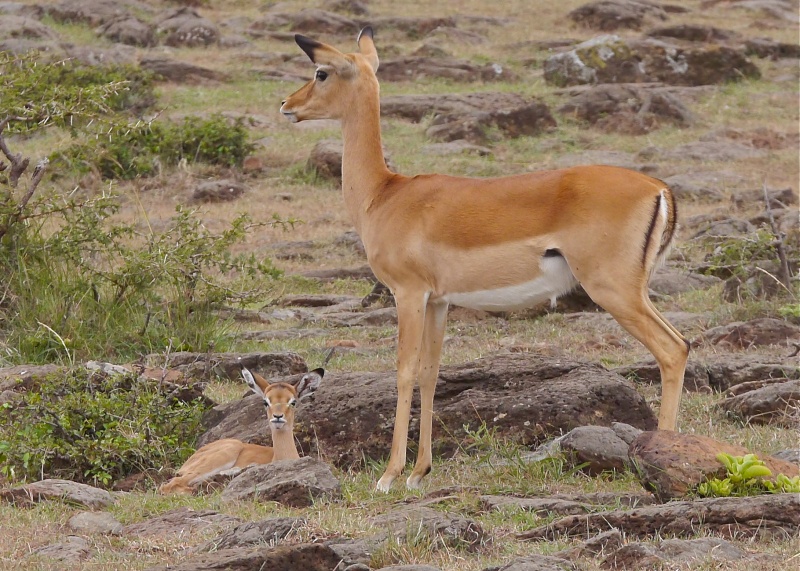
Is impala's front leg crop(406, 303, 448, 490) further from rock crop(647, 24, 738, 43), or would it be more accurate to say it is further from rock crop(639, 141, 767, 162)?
rock crop(647, 24, 738, 43)

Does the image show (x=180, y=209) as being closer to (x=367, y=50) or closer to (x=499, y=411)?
(x=367, y=50)

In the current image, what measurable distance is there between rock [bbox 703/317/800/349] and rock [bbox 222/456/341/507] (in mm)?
4244

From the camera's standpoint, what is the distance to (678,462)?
18.4 feet

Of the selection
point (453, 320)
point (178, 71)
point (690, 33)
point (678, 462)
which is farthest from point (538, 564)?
point (690, 33)

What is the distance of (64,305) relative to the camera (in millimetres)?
9102

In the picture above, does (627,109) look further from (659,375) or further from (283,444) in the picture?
(283,444)

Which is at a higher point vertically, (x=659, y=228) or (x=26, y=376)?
(x=659, y=228)

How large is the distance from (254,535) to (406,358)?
1.90 m

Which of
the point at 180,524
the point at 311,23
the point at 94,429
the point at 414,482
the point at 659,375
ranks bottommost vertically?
the point at 311,23

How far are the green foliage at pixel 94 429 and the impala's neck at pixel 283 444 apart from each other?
86 centimetres

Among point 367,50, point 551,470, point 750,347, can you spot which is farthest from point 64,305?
point 750,347

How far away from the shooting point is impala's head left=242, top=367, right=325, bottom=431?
21.9 feet

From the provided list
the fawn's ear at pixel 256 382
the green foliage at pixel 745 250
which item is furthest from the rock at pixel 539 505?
the green foliage at pixel 745 250

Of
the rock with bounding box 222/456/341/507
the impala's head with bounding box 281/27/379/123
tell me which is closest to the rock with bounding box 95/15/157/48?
the impala's head with bounding box 281/27/379/123
